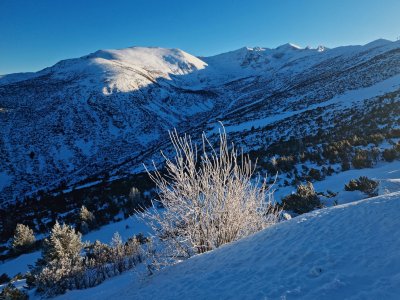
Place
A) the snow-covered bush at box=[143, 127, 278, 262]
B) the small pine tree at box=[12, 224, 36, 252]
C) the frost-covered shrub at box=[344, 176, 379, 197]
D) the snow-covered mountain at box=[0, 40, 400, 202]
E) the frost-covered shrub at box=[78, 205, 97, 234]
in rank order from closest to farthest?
1. the snow-covered bush at box=[143, 127, 278, 262]
2. the frost-covered shrub at box=[344, 176, 379, 197]
3. the small pine tree at box=[12, 224, 36, 252]
4. the frost-covered shrub at box=[78, 205, 97, 234]
5. the snow-covered mountain at box=[0, 40, 400, 202]

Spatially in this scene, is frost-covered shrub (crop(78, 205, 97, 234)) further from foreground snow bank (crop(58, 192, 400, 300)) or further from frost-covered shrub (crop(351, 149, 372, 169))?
frost-covered shrub (crop(351, 149, 372, 169))

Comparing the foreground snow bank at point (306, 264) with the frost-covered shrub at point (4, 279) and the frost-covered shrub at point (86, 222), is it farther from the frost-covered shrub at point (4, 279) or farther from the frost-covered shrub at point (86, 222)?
the frost-covered shrub at point (86, 222)

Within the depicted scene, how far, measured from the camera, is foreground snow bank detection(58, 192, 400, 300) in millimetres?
2574

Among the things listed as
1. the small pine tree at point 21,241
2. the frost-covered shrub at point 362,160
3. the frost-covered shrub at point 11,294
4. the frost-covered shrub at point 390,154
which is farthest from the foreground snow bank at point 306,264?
the small pine tree at point 21,241

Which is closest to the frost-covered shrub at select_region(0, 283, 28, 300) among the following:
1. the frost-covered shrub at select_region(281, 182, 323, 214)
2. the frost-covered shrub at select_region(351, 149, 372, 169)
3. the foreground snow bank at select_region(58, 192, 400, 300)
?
the foreground snow bank at select_region(58, 192, 400, 300)

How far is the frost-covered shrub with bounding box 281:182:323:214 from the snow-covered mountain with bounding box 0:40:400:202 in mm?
9304

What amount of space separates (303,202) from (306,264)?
466cm

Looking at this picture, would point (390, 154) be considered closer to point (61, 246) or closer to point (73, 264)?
point (73, 264)

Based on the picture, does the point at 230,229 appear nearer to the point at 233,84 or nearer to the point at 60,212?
the point at 60,212

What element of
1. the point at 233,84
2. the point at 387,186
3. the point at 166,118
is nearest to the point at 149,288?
the point at 387,186

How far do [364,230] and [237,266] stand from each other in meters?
1.48

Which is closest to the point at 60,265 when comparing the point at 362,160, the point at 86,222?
the point at 86,222

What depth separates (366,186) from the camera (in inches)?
285

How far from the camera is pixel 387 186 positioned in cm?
673
